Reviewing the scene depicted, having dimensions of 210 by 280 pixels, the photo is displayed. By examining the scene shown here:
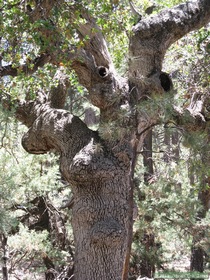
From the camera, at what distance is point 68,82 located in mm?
6629

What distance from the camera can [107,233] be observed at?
4.87 metres

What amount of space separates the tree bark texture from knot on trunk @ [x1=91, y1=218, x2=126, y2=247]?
0.01 metres

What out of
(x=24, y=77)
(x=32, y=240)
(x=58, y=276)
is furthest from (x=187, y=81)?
(x=58, y=276)

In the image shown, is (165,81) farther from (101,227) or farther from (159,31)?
(101,227)

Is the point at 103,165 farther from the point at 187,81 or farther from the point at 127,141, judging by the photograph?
the point at 187,81

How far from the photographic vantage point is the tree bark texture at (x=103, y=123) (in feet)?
16.2

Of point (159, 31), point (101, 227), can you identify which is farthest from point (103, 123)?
point (159, 31)

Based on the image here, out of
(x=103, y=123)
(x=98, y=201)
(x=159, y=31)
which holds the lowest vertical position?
(x=98, y=201)

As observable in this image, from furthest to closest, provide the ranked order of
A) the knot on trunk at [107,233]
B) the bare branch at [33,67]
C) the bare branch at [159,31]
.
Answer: the bare branch at [159,31] < the bare branch at [33,67] < the knot on trunk at [107,233]

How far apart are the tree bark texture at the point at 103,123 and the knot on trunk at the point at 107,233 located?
1cm

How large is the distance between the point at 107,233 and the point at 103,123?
4.13 ft

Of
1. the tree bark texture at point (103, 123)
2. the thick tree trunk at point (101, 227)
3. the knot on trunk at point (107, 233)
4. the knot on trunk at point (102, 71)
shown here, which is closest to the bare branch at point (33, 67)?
the tree bark texture at point (103, 123)

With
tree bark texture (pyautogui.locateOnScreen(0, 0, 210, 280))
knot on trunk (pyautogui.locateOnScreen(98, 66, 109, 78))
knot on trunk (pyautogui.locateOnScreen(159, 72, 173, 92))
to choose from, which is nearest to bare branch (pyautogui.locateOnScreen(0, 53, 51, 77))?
tree bark texture (pyautogui.locateOnScreen(0, 0, 210, 280))

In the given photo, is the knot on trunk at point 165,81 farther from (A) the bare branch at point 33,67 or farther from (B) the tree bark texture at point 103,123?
(A) the bare branch at point 33,67
